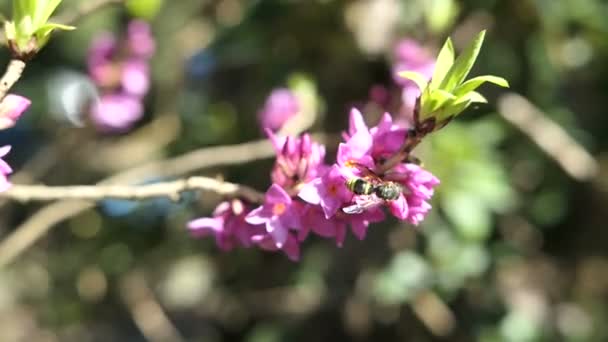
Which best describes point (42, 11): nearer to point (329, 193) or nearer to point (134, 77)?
point (329, 193)

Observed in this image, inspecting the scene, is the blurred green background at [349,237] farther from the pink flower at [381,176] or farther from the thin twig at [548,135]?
the pink flower at [381,176]

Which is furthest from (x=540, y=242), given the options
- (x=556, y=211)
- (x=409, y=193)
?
(x=409, y=193)

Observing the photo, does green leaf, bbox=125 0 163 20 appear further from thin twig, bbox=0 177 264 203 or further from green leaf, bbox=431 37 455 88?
green leaf, bbox=431 37 455 88

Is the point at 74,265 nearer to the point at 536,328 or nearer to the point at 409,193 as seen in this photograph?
the point at 536,328

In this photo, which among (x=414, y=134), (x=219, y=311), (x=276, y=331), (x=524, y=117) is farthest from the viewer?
(x=219, y=311)

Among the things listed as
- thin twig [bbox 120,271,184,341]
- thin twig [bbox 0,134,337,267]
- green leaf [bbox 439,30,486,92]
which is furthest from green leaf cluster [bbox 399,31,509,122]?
thin twig [bbox 120,271,184,341]

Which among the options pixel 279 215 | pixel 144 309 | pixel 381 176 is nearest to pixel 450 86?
pixel 381 176

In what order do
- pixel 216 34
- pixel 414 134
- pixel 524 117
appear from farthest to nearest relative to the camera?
pixel 216 34 < pixel 524 117 < pixel 414 134
